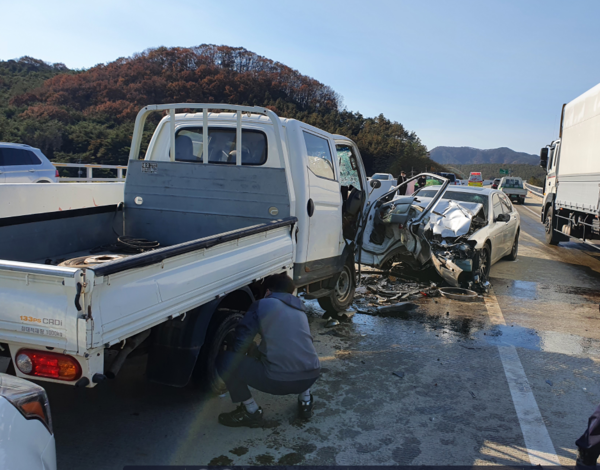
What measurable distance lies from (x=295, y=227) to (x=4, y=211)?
3.89m

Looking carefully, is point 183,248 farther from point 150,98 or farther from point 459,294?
point 150,98

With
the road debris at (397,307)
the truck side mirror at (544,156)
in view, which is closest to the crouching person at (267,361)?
the road debris at (397,307)

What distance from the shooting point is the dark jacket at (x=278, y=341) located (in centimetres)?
350

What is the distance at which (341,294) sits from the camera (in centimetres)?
642

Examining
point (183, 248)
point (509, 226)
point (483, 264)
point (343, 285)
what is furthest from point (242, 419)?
point (509, 226)

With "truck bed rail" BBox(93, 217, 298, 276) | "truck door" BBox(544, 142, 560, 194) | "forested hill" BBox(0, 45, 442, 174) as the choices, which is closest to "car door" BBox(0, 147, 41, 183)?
"truck bed rail" BBox(93, 217, 298, 276)

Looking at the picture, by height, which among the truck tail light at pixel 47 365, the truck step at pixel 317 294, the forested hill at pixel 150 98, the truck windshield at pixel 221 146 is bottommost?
the truck step at pixel 317 294

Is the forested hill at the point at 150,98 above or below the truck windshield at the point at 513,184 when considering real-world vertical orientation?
above

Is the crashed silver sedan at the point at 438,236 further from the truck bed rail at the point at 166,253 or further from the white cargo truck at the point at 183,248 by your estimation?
the truck bed rail at the point at 166,253

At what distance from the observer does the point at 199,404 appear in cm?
392

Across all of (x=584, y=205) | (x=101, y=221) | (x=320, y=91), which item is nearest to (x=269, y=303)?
(x=101, y=221)

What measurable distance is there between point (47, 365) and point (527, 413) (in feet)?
11.5

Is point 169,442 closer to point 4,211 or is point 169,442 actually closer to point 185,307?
point 185,307

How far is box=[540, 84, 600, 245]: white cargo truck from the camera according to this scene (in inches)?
389
